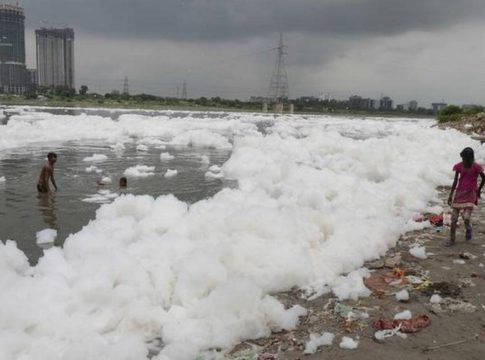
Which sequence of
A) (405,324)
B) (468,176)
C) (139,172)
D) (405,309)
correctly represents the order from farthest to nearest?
(139,172)
(468,176)
(405,309)
(405,324)

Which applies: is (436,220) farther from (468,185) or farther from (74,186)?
(74,186)

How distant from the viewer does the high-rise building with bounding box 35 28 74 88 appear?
10994cm

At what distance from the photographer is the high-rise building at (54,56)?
110 metres

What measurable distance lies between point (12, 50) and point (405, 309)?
126219 mm

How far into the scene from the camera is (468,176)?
6410mm

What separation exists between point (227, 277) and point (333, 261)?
142 centimetres

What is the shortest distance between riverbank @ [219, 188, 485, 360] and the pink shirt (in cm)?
81

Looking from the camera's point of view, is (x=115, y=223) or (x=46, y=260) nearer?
(x=46, y=260)

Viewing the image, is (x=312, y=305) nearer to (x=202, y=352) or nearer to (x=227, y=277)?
(x=227, y=277)

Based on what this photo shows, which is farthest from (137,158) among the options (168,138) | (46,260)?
(46,260)

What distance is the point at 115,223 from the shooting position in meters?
6.45

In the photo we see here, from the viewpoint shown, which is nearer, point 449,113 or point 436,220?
point 436,220

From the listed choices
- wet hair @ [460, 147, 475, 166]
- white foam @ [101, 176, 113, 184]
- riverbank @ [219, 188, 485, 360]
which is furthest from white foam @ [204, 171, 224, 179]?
wet hair @ [460, 147, 475, 166]

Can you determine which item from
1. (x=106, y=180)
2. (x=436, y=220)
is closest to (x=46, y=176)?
(x=106, y=180)
